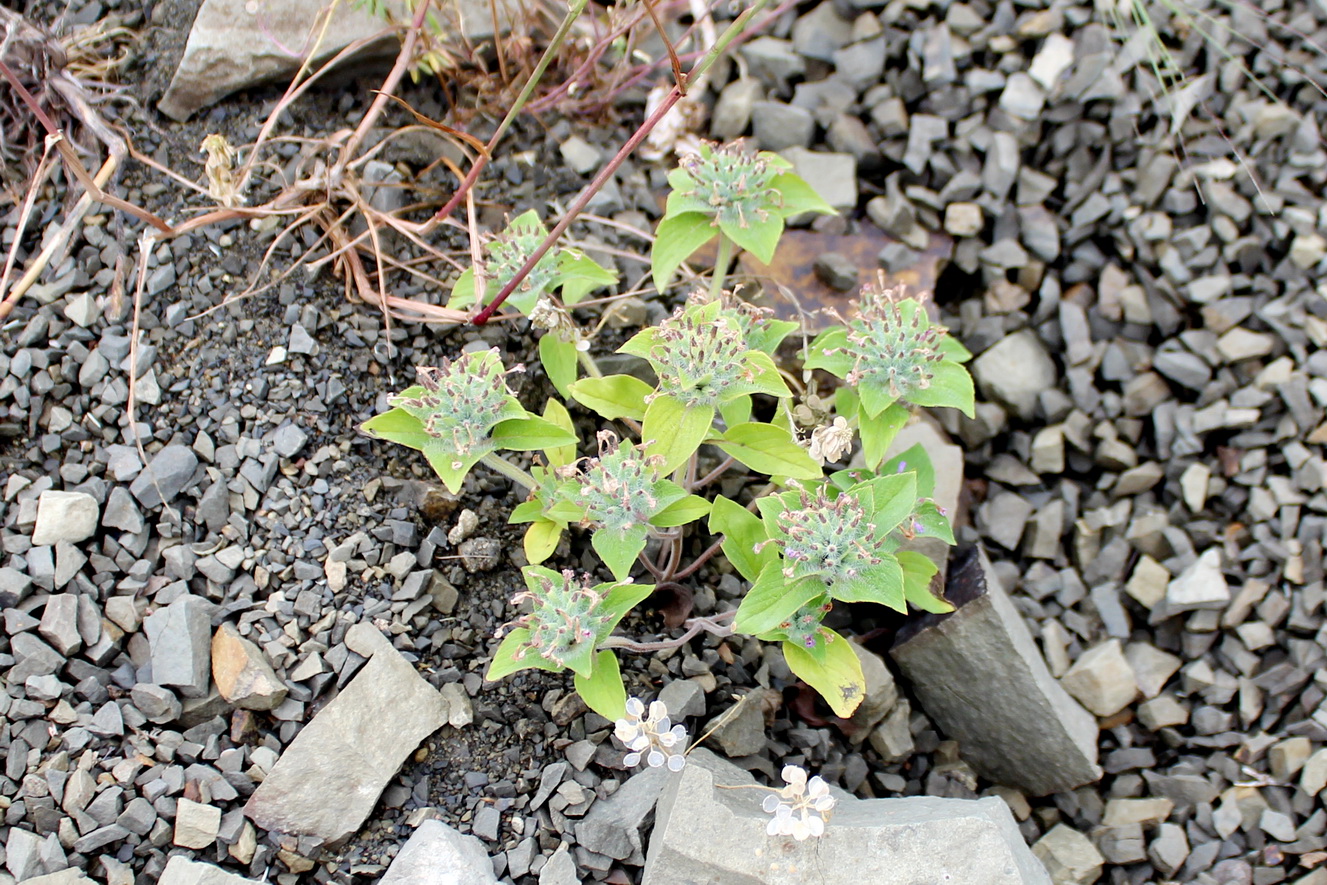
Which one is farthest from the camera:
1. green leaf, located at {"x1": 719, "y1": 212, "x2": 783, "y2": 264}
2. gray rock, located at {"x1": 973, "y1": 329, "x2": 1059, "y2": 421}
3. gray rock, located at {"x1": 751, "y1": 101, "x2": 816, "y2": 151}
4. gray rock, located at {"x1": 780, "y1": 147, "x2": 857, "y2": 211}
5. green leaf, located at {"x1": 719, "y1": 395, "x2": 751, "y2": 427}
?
gray rock, located at {"x1": 751, "y1": 101, "x2": 816, "y2": 151}

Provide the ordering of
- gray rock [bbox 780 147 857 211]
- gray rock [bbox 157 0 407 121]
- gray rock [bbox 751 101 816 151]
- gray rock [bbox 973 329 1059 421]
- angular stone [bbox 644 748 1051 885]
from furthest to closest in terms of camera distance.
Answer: gray rock [bbox 751 101 816 151] → gray rock [bbox 780 147 857 211] → gray rock [bbox 973 329 1059 421] → gray rock [bbox 157 0 407 121] → angular stone [bbox 644 748 1051 885]

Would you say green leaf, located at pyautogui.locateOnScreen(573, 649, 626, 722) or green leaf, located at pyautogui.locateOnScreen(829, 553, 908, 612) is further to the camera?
green leaf, located at pyautogui.locateOnScreen(573, 649, 626, 722)

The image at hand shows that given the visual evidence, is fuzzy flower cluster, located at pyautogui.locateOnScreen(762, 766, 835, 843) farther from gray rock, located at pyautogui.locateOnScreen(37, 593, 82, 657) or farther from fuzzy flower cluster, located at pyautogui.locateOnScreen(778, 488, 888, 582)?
gray rock, located at pyautogui.locateOnScreen(37, 593, 82, 657)

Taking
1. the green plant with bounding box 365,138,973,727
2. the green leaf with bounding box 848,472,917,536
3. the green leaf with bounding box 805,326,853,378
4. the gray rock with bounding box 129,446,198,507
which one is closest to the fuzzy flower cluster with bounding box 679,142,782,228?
the green plant with bounding box 365,138,973,727

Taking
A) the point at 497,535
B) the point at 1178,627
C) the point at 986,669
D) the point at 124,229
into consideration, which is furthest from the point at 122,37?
the point at 1178,627

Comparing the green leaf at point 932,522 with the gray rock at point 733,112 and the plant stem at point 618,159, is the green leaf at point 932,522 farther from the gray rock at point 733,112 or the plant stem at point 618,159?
the gray rock at point 733,112

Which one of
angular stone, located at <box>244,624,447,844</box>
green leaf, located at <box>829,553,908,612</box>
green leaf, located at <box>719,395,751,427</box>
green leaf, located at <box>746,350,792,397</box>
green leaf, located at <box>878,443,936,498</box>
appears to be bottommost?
angular stone, located at <box>244,624,447,844</box>

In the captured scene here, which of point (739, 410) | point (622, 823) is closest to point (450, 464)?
point (739, 410)
